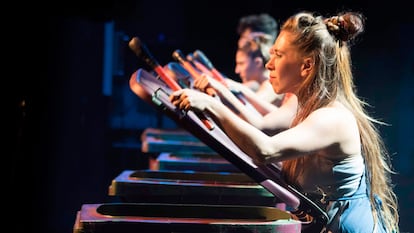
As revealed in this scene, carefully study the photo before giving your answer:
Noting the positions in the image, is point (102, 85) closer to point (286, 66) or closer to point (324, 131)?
point (286, 66)

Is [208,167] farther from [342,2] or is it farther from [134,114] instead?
[134,114]

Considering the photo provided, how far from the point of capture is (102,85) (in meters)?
4.05

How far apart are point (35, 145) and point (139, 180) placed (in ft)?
5.78

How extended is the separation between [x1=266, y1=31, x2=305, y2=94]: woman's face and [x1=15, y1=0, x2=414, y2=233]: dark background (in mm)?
953

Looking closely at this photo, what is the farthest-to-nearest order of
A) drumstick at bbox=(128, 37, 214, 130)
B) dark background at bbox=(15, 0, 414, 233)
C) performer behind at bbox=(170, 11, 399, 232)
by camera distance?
dark background at bbox=(15, 0, 414, 233), drumstick at bbox=(128, 37, 214, 130), performer behind at bbox=(170, 11, 399, 232)

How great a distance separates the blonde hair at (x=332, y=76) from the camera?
179 cm

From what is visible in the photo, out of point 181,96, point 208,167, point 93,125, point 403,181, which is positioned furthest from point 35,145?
point 403,181

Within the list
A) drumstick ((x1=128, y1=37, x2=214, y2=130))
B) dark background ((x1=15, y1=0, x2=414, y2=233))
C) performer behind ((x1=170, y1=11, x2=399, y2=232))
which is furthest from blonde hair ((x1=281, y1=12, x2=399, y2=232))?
dark background ((x1=15, y1=0, x2=414, y2=233))

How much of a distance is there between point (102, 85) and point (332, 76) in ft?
8.22

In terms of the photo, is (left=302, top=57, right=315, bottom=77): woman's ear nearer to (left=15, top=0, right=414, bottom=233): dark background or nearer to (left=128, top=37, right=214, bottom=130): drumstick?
(left=128, top=37, right=214, bottom=130): drumstick

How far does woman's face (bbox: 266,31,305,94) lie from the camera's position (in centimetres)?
181

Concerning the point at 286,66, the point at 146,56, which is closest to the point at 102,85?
the point at 146,56

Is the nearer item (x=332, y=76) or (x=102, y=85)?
(x=332, y=76)

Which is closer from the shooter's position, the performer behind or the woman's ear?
the performer behind
